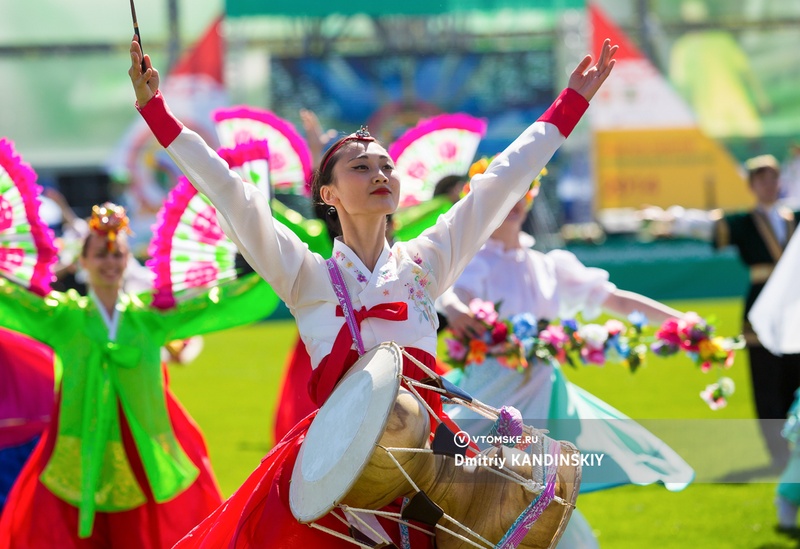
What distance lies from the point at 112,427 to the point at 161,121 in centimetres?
184

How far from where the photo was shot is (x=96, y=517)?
14.0 ft

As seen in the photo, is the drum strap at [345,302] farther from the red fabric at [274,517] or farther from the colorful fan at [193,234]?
the colorful fan at [193,234]

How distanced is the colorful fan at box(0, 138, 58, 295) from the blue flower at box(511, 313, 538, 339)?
168 cm

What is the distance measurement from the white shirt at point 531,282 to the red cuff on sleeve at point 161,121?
75.4 inches

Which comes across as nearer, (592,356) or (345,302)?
(345,302)

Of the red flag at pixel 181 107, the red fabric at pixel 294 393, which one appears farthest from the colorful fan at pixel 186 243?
the red flag at pixel 181 107

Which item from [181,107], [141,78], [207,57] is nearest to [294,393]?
[141,78]

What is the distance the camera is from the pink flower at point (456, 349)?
13.6 feet

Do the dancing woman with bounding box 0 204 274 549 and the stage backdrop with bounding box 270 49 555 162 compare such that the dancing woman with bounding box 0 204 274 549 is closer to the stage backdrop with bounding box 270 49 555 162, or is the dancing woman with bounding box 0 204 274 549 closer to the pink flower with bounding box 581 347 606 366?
the pink flower with bounding box 581 347 606 366

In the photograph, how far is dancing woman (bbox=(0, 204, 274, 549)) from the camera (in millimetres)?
4219

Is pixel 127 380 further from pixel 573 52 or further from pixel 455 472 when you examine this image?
pixel 573 52

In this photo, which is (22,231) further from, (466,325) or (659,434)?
(659,434)

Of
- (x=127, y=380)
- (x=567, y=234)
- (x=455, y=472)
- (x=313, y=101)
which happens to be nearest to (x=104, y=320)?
(x=127, y=380)

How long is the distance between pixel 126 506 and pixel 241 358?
8438 millimetres
